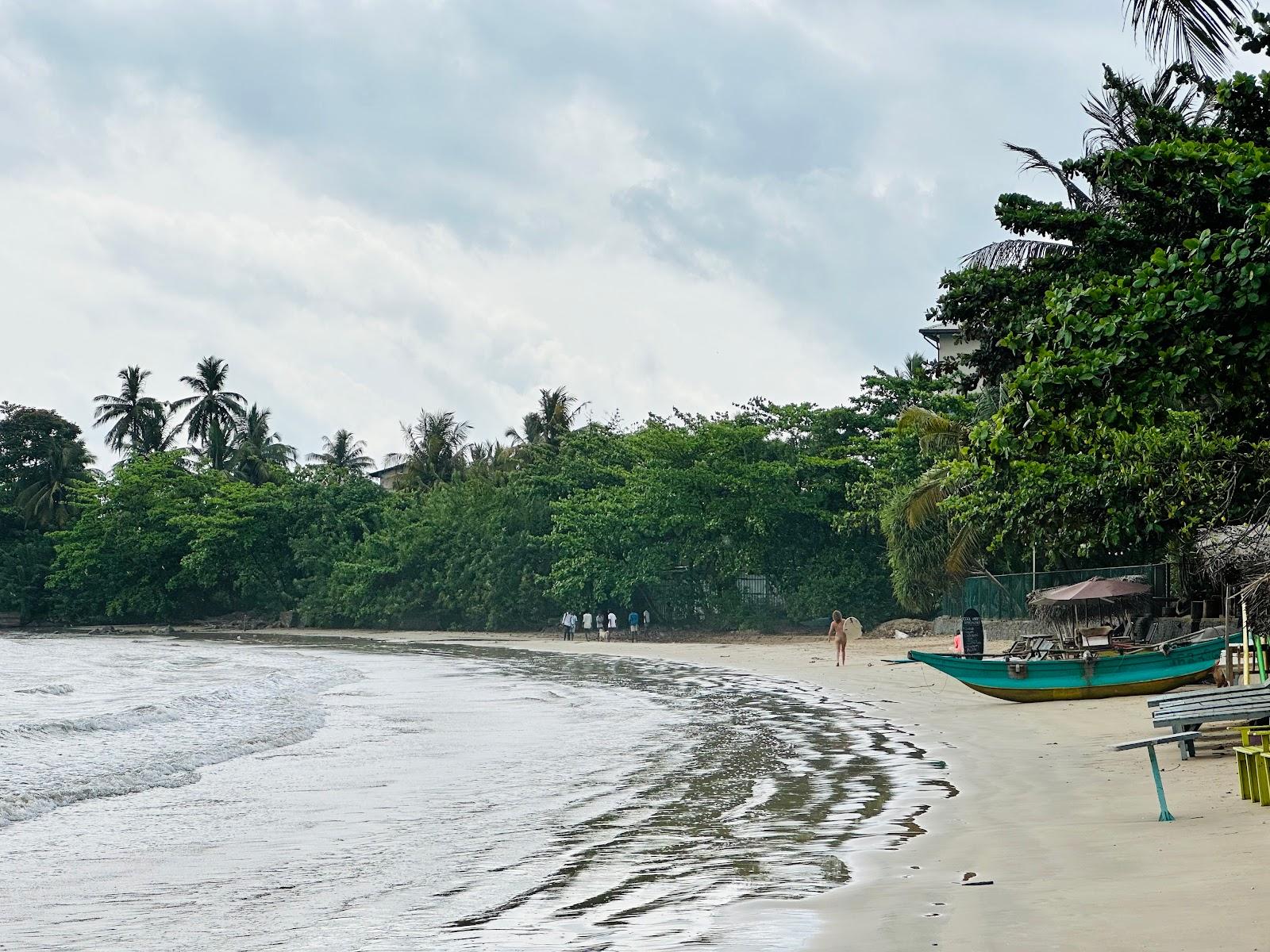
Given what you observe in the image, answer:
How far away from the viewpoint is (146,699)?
72.9ft

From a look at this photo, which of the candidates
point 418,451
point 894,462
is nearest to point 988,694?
point 894,462

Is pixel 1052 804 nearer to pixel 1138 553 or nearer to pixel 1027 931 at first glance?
pixel 1027 931

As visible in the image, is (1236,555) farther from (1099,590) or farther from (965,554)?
(965,554)

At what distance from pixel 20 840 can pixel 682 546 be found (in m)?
34.7

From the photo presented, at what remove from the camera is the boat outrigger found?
54.6ft

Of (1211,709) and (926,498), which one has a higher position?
(926,498)

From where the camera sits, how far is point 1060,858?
7184mm

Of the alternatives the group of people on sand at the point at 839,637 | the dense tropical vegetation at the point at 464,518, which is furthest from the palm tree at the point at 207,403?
the group of people on sand at the point at 839,637

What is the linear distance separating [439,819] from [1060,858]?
468 cm

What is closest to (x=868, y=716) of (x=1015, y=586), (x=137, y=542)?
(x=1015, y=586)

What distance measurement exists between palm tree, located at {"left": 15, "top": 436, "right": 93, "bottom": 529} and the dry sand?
62.4 meters

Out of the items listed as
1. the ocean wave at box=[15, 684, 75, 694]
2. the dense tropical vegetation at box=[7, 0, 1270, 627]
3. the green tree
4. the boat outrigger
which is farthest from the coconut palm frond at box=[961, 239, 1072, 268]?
the green tree

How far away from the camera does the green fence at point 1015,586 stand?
25.1 metres

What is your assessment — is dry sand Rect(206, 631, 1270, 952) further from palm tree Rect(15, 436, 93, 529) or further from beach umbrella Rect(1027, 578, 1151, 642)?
palm tree Rect(15, 436, 93, 529)
